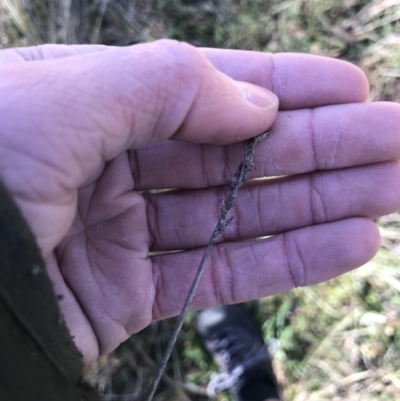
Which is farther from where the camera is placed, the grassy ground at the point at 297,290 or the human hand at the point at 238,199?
the grassy ground at the point at 297,290

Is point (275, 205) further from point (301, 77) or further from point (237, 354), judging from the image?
point (237, 354)

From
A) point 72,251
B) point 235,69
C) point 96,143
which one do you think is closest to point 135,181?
point 72,251

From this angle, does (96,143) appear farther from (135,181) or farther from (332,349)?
(332,349)

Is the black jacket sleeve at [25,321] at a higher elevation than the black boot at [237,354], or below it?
higher

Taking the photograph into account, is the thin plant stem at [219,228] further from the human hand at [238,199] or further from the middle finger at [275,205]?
the middle finger at [275,205]

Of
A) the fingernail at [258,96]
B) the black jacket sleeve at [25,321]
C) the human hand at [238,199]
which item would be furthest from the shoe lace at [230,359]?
the fingernail at [258,96]

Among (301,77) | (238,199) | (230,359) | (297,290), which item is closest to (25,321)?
(238,199)
